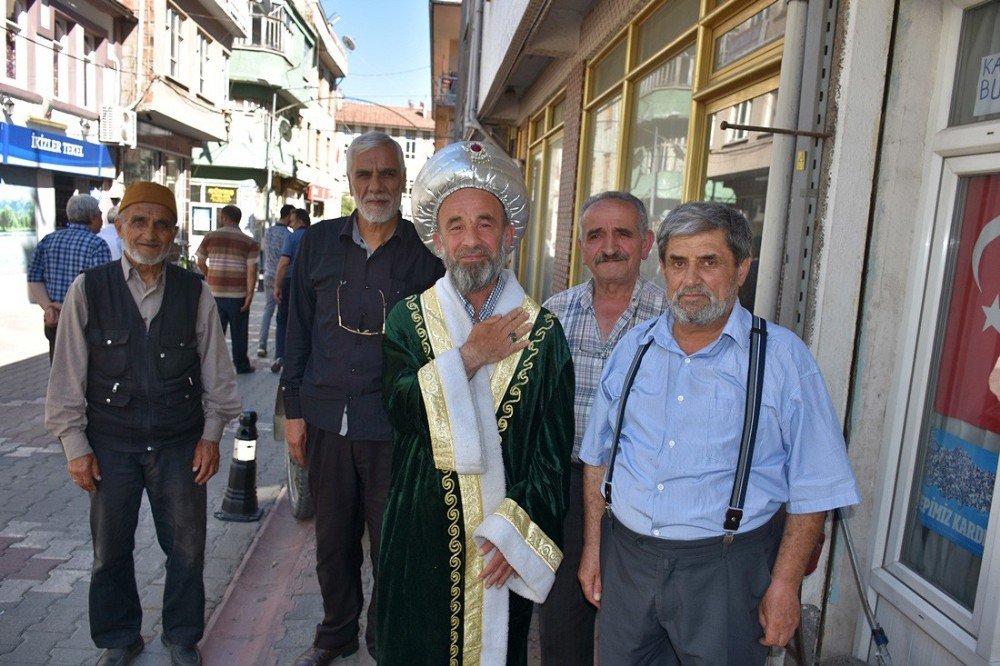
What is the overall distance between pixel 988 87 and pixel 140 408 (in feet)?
9.90

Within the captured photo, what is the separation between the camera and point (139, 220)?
2.90m

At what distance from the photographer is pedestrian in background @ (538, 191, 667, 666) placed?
105 inches

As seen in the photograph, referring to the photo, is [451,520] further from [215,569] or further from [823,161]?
[215,569]

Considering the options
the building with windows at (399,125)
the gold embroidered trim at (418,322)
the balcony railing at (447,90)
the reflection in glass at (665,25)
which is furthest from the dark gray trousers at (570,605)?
the building with windows at (399,125)

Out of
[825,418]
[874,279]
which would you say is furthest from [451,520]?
[874,279]

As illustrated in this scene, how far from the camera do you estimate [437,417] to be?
2.28 m

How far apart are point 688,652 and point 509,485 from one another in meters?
0.70

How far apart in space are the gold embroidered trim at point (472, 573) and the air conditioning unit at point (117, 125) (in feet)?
60.7

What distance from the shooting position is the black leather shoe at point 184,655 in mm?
3109

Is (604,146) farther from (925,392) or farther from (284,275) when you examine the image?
(925,392)

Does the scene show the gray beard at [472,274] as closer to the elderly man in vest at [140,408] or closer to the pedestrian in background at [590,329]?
the pedestrian in background at [590,329]

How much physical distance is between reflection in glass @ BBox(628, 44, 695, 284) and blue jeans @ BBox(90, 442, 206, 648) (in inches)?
120

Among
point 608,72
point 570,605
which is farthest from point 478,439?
point 608,72

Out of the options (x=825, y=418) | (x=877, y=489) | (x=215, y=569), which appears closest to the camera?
(x=825, y=418)
